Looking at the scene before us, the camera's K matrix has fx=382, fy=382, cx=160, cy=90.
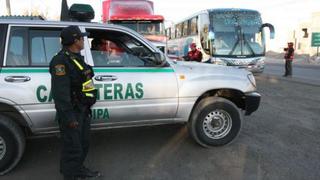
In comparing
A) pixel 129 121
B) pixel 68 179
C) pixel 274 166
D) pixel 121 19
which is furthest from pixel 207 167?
pixel 121 19

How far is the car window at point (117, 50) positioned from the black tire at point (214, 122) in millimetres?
1030

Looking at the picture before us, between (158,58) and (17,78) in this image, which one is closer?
(17,78)

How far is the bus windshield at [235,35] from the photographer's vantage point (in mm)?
15781

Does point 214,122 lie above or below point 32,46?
below

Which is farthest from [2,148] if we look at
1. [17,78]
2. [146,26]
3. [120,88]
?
[146,26]

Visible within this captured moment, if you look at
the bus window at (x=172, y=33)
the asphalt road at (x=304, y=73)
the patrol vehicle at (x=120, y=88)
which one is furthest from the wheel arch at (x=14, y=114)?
the bus window at (x=172, y=33)

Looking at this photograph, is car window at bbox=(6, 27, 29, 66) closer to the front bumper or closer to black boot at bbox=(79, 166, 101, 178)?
black boot at bbox=(79, 166, 101, 178)

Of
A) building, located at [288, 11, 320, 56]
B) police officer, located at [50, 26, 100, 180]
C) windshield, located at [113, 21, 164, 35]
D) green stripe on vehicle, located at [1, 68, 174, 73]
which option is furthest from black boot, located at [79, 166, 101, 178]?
building, located at [288, 11, 320, 56]

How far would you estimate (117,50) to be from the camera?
212 inches

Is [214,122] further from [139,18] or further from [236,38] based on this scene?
[236,38]

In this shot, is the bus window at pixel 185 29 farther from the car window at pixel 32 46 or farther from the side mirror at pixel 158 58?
the car window at pixel 32 46

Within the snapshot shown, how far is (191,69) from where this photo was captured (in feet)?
18.3

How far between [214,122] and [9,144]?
9.41ft

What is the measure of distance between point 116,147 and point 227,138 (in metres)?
1.68
